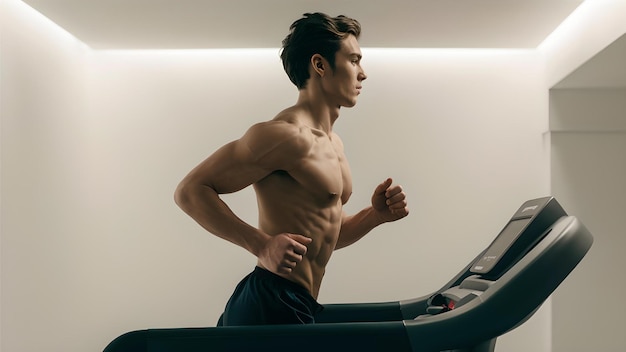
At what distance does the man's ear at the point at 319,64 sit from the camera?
2.00 meters

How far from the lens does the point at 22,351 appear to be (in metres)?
3.79

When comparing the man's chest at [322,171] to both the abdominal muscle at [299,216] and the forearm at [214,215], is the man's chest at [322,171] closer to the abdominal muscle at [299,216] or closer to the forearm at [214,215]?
the abdominal muscle at [299,216]

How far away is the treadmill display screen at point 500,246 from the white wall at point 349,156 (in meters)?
2.89

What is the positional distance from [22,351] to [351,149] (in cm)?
230

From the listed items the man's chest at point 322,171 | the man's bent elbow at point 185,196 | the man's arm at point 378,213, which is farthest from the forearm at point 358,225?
the man's bent elbow at point 185,196

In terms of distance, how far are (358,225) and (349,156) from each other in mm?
2676

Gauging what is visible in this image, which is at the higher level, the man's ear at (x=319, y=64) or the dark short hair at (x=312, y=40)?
the dark short hair at (x=312, y=40)

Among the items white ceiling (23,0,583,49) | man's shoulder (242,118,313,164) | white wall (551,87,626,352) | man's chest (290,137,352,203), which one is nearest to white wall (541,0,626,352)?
white wall (551,87,626,352)

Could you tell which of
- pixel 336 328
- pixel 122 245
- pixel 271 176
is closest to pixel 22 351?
pixel 122 245

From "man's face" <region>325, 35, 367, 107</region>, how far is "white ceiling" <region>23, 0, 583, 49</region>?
1880 mm

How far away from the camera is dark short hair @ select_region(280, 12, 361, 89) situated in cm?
199

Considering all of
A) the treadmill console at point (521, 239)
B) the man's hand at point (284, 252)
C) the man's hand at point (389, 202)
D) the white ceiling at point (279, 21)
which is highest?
the white ceiling at point (279, 21)

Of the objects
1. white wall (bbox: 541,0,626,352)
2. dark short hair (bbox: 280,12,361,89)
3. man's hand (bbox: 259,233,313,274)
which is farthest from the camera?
white wall (bbox: 541,0,626,352)

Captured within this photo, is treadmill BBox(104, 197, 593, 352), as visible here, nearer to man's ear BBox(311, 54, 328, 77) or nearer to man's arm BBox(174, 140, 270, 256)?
man's arm BBox(174, 140, 270, 256)
